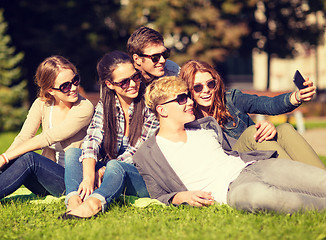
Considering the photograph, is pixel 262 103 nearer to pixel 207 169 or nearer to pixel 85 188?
pixel 207 169

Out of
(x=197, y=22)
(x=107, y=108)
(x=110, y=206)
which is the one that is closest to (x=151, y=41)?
(x=107, y=108)

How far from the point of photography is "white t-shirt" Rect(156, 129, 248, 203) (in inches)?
171

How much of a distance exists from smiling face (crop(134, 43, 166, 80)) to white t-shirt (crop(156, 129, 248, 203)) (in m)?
1.44

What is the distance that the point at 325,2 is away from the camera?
19.5m

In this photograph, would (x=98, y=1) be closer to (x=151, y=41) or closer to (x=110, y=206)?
(x=151, y=41)

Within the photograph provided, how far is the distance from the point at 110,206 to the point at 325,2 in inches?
694

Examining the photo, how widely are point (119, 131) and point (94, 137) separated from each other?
327mm

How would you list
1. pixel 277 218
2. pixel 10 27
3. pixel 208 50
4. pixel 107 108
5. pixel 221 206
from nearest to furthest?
pixel 277 218 → pixel 221 206 → pixel 107 108 → pixel 208 50 → pixel 10 27

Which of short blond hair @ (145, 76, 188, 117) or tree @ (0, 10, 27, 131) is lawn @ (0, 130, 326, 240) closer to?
short blond hair @ (145, 76, 188, 117)

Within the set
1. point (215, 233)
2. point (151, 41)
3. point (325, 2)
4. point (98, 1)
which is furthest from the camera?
point (98, 1)

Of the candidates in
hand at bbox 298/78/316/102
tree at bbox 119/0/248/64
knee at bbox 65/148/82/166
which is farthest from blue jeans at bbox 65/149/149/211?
tree at bbox 119/0/248/64

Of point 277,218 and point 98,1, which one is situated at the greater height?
point 98,1

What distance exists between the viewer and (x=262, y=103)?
501 centimetres

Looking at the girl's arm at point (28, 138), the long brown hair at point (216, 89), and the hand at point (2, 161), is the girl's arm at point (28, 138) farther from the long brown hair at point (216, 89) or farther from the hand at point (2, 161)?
the long brown hair at point (216, 89)
